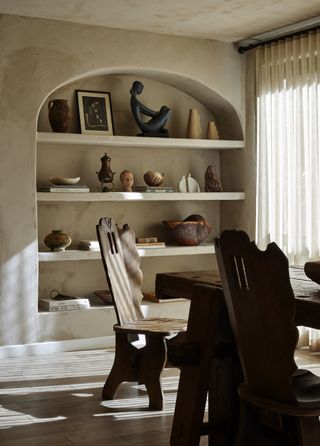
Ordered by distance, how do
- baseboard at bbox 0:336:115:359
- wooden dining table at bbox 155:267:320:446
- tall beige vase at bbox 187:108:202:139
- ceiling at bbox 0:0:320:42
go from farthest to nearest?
tall beige vase at bbox 187:108:202:139, baseboard at bbox 0:336:115:359, ceiling at bbox 0:0:320:42, wooden dining table at bbox 155:267:320:446

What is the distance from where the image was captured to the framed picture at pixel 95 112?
6469 mm

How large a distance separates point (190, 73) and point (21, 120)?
63.3 inches

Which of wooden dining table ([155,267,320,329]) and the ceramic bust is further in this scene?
the ceramic bust

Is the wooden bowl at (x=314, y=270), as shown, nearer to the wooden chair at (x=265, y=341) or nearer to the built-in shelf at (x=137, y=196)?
the wooden chair at (x=265, y=341)

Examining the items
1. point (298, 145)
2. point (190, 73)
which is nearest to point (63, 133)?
point (190, 73)

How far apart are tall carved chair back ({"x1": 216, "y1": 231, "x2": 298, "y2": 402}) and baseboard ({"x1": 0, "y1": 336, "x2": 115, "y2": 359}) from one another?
3313 millimetres

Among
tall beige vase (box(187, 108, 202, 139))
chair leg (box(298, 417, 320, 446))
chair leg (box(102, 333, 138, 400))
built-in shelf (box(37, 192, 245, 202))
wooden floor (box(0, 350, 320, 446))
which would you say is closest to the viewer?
chair leg (box(298, 417, 320, 446))

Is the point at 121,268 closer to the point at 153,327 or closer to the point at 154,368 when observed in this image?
the point at 153,327

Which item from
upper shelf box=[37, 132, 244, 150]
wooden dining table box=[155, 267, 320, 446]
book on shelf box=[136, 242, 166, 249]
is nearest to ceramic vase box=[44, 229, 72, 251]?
book on shelf box=[136, 242, 166, 249]

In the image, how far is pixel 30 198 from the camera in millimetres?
5961

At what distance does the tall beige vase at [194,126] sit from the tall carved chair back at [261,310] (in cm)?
405

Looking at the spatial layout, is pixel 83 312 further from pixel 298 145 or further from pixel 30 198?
pixel 298 145

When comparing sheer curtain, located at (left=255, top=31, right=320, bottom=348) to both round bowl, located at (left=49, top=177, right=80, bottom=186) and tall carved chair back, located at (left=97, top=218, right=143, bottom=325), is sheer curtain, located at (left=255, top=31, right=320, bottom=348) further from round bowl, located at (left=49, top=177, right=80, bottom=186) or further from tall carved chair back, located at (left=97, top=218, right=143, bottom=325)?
tall carved chair back, located at (left=97, top=218, right=143, bottom=325)

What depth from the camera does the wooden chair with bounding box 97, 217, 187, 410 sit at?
433 centimetres
